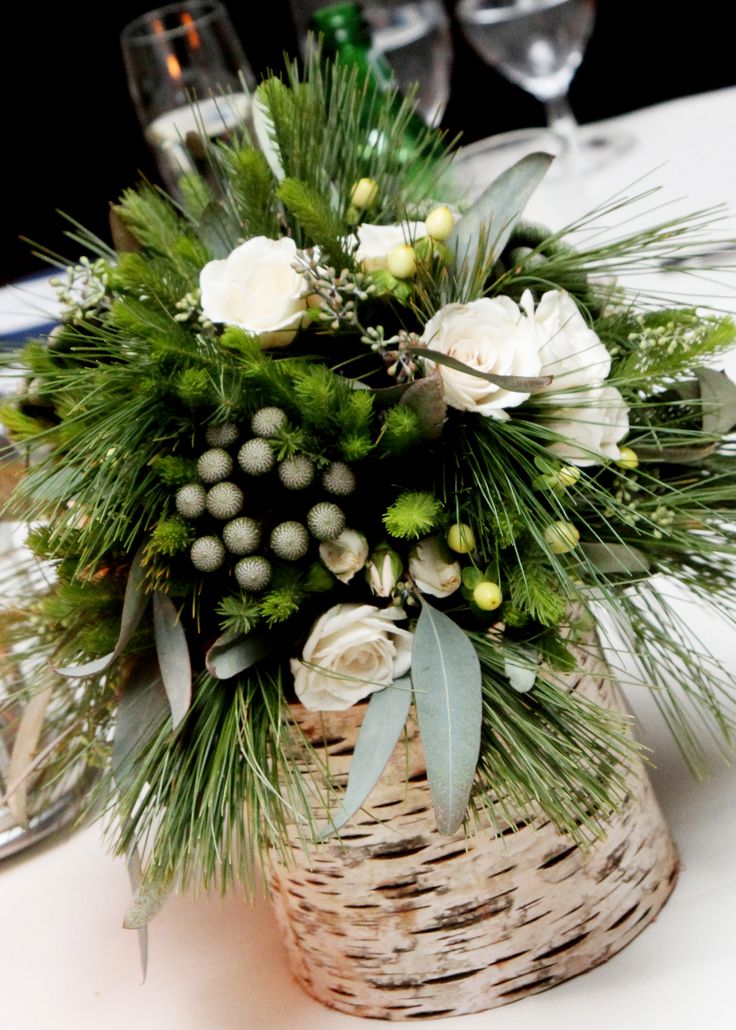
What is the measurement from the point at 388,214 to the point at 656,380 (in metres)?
0.16

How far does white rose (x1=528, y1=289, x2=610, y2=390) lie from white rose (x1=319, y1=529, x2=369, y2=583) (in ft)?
0.34

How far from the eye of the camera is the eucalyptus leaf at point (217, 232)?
1.90ft

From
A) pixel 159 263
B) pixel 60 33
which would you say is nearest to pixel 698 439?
pixel 159 263

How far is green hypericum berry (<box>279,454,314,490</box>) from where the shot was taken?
1.56 ft

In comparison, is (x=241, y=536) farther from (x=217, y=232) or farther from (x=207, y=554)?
(x=217, y=232)

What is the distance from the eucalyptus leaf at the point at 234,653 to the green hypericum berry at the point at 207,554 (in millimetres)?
29

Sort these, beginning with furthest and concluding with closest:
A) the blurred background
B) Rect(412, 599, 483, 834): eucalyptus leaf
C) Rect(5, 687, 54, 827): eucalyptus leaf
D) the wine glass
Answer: the blurred background, the wine glass, Rect(5, 687, 54, 827): eucalyptus leaf, Rect(412, 599, 483, 834): eucalyptus leaf

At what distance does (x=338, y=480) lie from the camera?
481 mm

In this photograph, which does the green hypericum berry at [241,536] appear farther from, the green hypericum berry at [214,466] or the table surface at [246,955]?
the table surface at [246,955]

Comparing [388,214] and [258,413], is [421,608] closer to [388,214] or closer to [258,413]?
[258,413]

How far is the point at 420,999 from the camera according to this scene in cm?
56

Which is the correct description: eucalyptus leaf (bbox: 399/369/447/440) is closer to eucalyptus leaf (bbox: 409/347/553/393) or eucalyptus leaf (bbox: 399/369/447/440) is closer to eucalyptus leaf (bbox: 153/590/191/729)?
eucalyptus leaf (bbox: 409/347/553/393)

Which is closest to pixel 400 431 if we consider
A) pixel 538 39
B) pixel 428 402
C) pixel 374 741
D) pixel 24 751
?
pixel 428 402

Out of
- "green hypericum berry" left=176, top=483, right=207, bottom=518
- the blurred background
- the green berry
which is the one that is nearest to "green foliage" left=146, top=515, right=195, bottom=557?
"green hypericum berry" left=176, top=483, right=207, bottom=518
